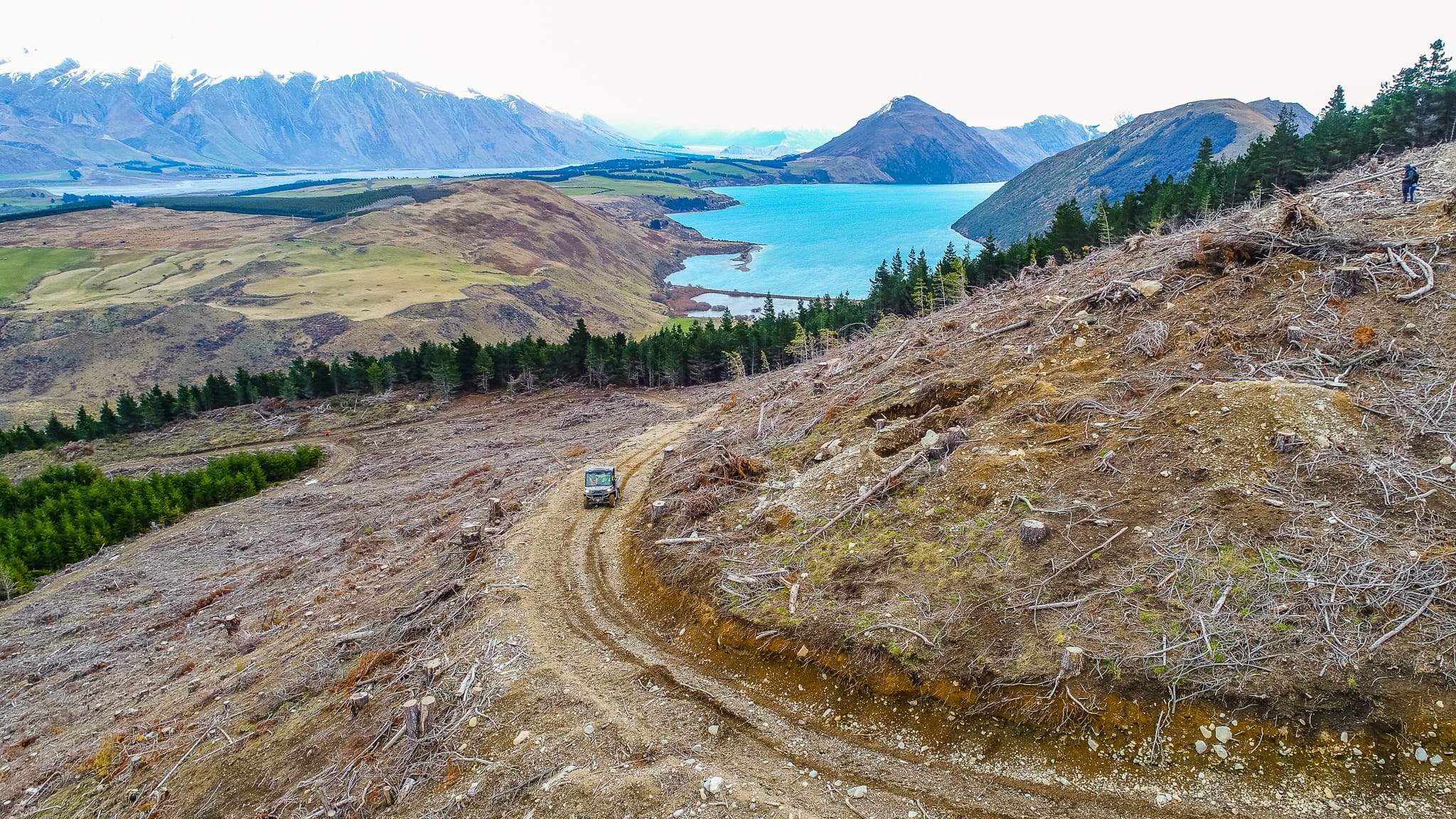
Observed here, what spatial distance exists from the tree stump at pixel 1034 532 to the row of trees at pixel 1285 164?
47.2 m

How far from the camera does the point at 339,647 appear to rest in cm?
1667

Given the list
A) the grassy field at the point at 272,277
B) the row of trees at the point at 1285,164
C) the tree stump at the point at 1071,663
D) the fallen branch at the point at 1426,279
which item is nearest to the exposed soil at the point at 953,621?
the tree stump at the point at 1071,663

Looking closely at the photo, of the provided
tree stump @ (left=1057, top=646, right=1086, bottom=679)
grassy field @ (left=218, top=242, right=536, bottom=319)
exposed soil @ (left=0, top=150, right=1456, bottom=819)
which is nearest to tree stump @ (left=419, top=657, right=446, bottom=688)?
exposed soil @ (left=0, top=150, right=1456, bottom=819)

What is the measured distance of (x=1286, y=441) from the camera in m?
12.1

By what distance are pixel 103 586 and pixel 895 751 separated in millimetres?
37086

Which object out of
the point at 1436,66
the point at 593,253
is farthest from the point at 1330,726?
the point at 593,253

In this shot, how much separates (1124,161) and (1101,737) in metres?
197

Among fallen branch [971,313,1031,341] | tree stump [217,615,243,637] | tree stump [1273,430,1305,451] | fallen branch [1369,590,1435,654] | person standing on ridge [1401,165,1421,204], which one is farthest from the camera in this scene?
fallen branch [971,313,1031,341]

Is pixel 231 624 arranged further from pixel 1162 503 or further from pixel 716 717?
pixel 1162 503

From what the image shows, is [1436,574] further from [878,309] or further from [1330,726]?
[878,309]

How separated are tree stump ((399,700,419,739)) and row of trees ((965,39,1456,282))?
179 feet

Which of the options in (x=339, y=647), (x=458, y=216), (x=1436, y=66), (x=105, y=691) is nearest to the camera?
(x=339, y=647)

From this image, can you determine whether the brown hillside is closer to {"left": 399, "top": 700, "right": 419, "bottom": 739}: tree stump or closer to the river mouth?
the river mouth

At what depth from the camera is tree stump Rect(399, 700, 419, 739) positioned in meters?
12.2
